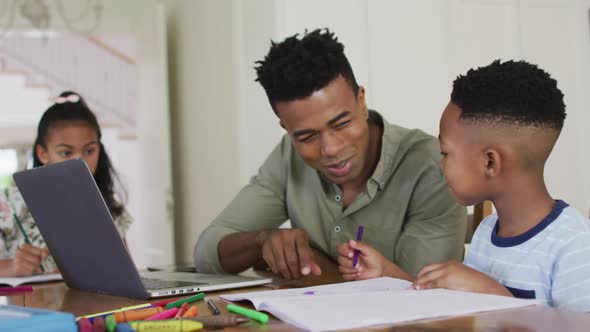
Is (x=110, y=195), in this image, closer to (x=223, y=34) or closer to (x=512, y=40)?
(x=223, y=34)

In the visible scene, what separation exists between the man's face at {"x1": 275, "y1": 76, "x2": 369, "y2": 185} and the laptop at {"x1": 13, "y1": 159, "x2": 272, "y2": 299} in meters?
0.34

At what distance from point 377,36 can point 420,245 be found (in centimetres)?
179

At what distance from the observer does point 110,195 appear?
8.37ft

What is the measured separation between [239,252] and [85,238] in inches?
17.0

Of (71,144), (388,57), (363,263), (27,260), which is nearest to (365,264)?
(363,263)

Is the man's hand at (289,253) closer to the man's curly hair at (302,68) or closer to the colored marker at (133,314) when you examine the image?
the man's curly hair at (302,68)

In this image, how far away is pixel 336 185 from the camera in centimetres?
169

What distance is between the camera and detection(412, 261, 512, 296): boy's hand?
969mm

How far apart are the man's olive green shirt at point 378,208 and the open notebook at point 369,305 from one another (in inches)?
20.4

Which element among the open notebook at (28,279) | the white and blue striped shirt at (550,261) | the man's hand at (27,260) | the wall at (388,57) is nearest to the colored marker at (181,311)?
the white and blue striped shirt at (550,261)

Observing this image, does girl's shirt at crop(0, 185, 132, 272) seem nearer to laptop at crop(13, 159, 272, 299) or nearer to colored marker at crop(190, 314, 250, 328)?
laptop at crop(13, 159, 272, 299)

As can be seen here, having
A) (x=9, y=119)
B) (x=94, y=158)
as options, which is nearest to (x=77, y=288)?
(x=94, y=158)

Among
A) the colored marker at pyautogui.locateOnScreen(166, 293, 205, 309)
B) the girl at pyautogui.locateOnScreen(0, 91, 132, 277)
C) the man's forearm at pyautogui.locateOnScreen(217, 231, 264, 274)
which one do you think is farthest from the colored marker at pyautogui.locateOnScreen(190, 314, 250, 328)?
the girl at pyautogui.locateOnScreen(0, 91, 132, 277)

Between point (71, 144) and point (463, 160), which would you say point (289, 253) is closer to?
point (463, 160)
